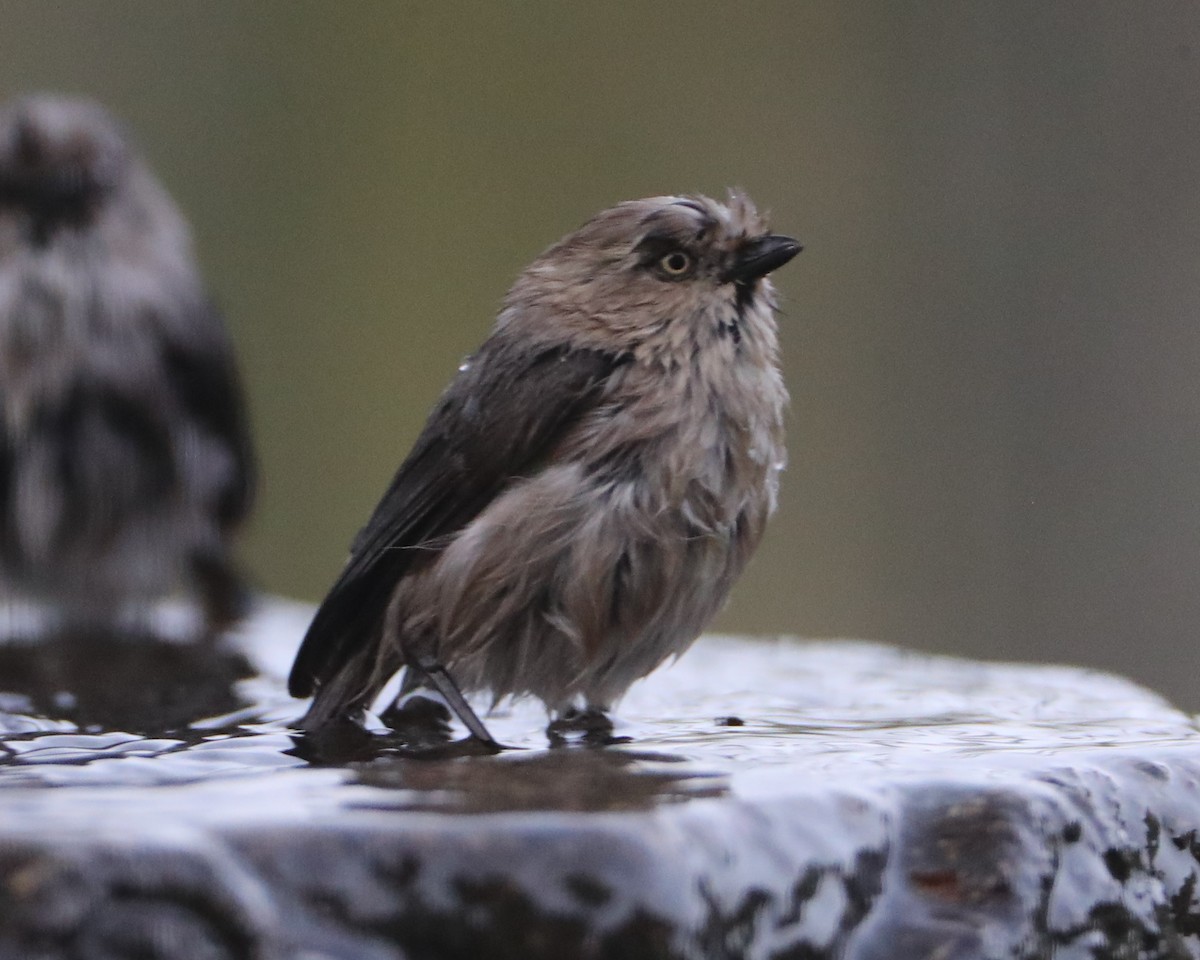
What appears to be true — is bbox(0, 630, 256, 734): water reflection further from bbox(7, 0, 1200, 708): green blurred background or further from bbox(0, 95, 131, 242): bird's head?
bbox(7, 0, 1200, 708): green blurred background

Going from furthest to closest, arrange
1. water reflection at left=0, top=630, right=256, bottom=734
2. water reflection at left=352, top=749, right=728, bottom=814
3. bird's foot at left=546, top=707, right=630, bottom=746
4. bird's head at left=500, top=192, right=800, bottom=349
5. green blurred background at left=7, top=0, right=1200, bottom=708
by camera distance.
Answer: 1. green blurred background at left=7, top=0, right=1200, bottom=708
2. water reflection at left=0, top=630, right=256, bottom=734
3. bird's head at left=500, top=192, right=800, bottom=349
4. bird's foot at left=546, top=707, right=630, bottom=746
5. water reflection at left=352, top=749, right=728, bottom=814

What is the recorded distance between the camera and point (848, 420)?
1374 centimetres

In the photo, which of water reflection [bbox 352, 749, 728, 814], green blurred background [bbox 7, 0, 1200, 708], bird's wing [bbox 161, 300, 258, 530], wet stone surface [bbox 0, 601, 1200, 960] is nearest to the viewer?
wet stone surface [bbox 0, 601, 1200, 960]

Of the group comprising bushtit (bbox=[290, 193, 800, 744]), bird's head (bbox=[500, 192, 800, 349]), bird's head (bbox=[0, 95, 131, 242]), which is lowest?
bushtit (bbox=[290, 193, 800, 744])

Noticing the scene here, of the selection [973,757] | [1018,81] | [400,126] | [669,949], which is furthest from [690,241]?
[400,126]

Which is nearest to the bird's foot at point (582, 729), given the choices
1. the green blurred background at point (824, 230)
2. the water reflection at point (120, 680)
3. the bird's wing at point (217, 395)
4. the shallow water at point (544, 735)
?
the shallow water at point (544, 735)

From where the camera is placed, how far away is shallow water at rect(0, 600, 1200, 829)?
2.42 meters

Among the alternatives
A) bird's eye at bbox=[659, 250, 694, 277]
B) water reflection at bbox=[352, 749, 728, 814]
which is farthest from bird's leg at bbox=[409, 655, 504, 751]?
bird's eye at bbox=[659, 250, 694, 277]

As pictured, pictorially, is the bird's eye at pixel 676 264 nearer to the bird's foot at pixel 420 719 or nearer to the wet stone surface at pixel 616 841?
the wet stone surface at pixel 616 841

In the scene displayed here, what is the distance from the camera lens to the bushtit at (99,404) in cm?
622

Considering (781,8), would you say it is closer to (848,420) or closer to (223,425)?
(848,420)

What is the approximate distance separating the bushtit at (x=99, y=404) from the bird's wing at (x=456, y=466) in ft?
8.87

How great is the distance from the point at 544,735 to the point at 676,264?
995mm

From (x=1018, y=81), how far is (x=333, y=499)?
570 cm
